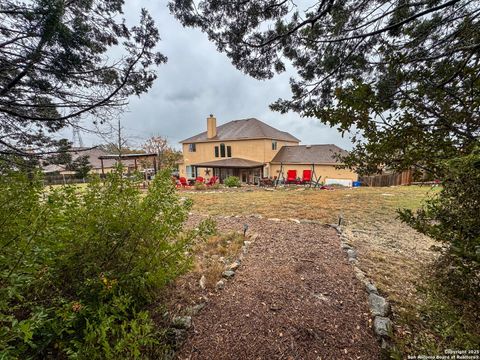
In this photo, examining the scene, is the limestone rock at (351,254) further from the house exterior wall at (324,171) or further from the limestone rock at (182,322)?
the house exterior wall at (324,171)

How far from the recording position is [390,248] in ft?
13.0

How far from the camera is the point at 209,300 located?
234cm

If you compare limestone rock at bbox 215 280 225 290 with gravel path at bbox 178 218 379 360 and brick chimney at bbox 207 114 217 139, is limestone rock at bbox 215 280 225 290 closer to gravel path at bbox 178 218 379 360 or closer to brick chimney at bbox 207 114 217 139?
gravel path at bbox 178 218 379 360

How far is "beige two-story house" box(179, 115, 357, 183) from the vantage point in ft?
60.1

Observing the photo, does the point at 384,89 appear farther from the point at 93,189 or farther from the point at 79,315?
the point at 79,315


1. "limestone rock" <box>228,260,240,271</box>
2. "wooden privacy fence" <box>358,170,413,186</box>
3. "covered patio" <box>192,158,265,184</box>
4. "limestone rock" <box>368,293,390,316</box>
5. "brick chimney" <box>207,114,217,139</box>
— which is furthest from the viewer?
"brick chimney" <box>207,114,217,139</box>

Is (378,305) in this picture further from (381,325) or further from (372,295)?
(381,325)

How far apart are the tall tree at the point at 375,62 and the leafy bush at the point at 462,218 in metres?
0.62

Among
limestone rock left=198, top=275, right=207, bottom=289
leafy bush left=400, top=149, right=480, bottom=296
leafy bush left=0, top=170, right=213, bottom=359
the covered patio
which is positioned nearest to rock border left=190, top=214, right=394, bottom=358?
limestone rock left=198, top=275, right=207, bottom=289

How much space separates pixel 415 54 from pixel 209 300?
15.3ft

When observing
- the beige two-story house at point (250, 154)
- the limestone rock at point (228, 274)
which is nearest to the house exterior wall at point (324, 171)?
the beige two-story house at point (250, 154)

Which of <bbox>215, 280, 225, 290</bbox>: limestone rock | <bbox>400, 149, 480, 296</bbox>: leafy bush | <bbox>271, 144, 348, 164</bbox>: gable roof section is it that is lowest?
<bbox>215, 280, 225, 290</bbox>: limestone rock

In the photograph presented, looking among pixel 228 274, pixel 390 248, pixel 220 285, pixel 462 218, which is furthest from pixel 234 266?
pixel 390 248

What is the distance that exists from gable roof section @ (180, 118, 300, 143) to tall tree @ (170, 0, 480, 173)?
50.2ft
